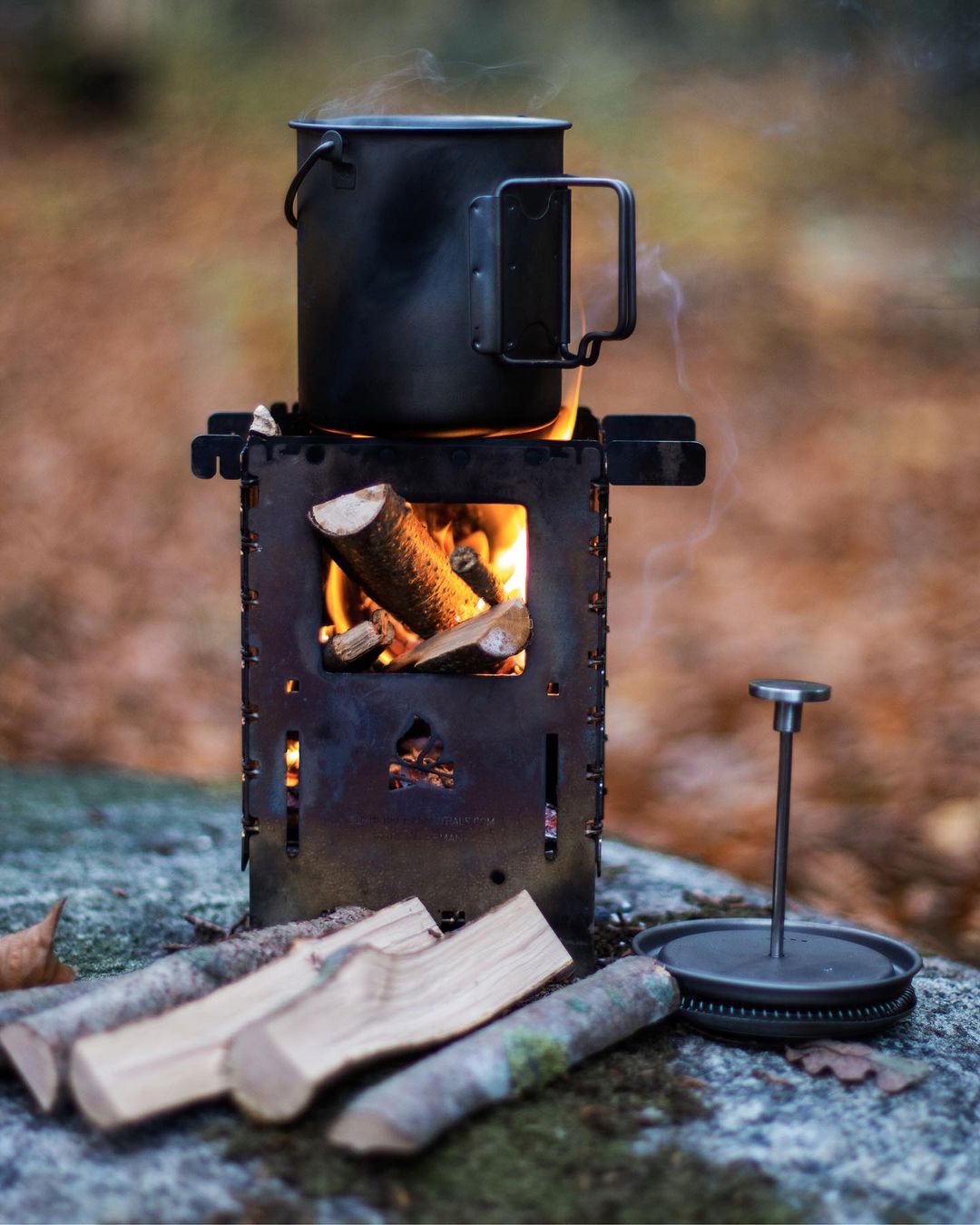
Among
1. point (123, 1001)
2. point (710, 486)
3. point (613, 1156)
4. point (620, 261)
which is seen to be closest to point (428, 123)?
point (620, 261)

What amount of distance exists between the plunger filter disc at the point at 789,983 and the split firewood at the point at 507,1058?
76 millimetres

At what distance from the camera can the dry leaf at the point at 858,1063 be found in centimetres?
238

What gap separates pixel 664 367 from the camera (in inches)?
319

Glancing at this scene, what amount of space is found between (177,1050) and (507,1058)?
0.48 metres

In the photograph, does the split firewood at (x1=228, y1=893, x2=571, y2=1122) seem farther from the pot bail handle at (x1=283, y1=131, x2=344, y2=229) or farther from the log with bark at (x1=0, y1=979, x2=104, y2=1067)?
the pot bail handle at (x1=283, y1=131, x2=344, y2=229)

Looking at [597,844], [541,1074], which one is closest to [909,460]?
[597,844]

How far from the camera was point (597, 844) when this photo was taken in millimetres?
2785

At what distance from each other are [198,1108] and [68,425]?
20.3ft

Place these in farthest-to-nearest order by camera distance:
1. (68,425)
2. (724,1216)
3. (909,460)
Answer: (68,425), (909,460), (724,1216)

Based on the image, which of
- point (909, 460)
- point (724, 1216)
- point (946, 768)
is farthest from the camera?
point (909, 460)

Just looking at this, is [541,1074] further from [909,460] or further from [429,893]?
[909,460]

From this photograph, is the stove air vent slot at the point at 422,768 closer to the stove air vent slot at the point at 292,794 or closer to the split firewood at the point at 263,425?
the stove air vent slot at the point at 292,794

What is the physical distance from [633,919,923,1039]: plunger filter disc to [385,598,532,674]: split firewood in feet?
1.88

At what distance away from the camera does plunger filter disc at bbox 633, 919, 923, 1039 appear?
2461 mm
